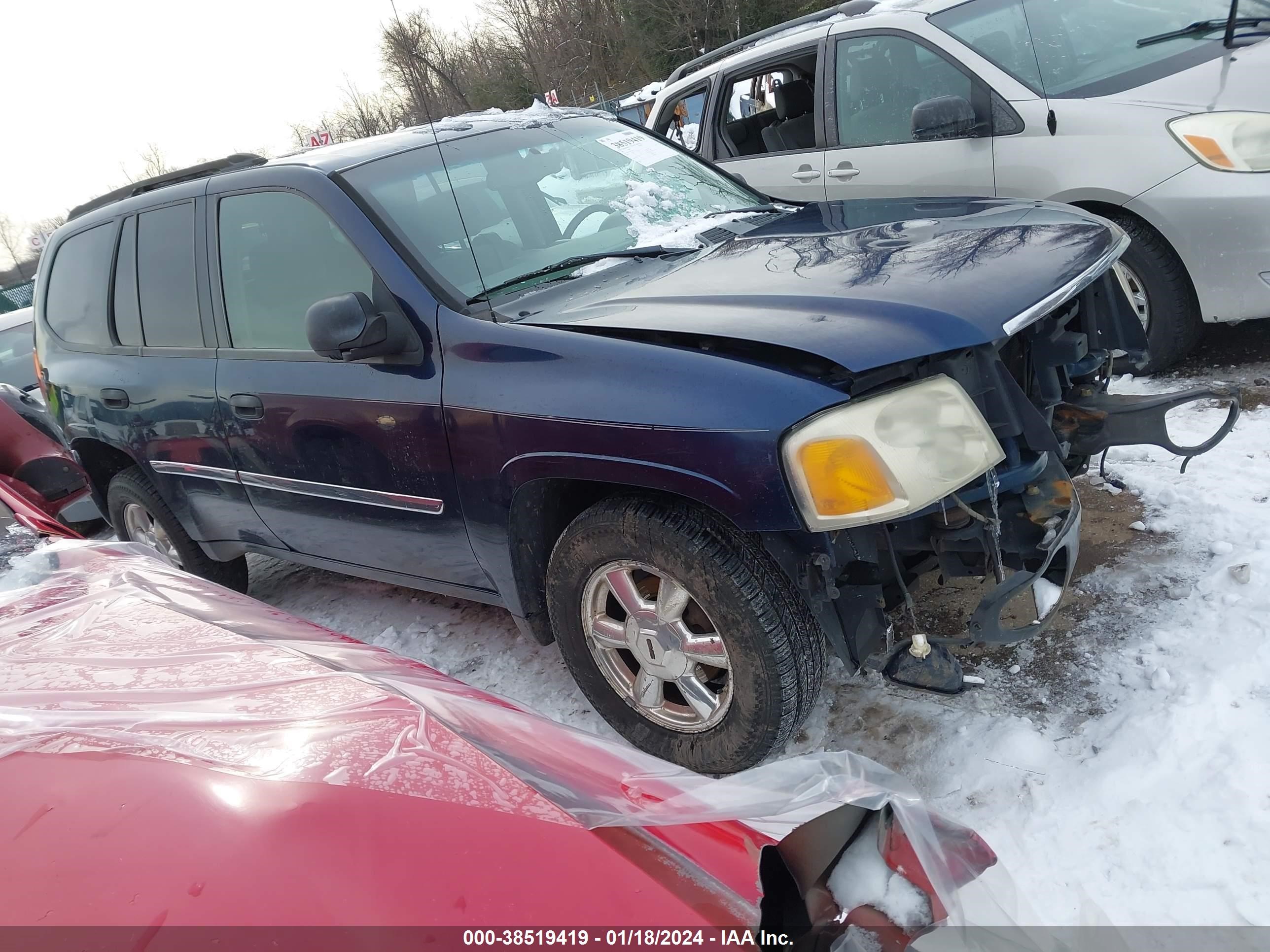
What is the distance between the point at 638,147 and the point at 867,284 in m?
1.68

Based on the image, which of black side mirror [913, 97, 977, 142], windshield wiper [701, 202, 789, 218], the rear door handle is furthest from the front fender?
black side mirror [913, 97, 977, 142]

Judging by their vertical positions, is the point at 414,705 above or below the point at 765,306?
below

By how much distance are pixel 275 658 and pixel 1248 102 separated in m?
4.24

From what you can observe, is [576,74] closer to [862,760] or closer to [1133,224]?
[1133,224]

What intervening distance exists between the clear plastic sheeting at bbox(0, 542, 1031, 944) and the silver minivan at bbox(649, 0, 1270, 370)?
319cm

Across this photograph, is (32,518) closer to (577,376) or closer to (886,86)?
(577,376)

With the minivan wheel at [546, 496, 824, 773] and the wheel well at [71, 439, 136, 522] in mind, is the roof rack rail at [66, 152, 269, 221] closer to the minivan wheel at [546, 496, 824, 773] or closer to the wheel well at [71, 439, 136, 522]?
the wheel well at [71, 439, 136, 522]

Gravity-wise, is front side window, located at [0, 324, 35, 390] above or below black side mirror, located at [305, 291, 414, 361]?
below

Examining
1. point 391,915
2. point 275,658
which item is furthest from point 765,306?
point 391,915

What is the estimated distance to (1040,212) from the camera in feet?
9.07

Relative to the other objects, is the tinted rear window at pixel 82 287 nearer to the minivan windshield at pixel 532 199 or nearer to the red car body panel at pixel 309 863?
the minivan windshield at pixel 532 199

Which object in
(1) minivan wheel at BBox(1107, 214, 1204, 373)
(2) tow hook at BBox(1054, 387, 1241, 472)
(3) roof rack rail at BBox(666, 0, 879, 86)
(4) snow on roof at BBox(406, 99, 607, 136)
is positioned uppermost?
(4) snow on roof at BBox(406, 99, 607, 136)

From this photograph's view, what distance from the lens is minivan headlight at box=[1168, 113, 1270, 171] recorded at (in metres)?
3.66

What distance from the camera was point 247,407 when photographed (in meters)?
3.21
